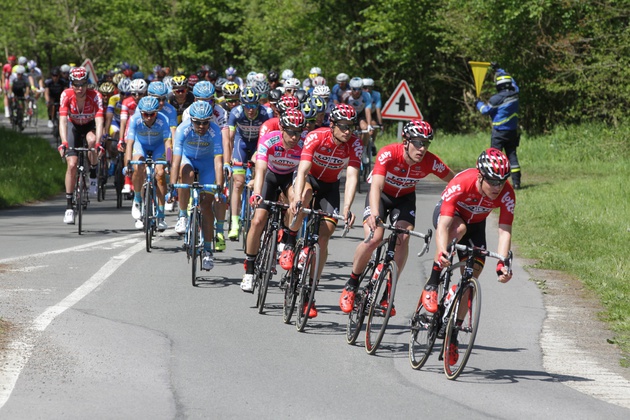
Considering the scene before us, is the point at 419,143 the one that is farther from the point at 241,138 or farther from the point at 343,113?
the point at 241,138

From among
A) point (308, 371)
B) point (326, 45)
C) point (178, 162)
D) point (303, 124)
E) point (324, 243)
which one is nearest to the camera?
point (308, 371)

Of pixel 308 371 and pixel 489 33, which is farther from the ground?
pixel 489 33

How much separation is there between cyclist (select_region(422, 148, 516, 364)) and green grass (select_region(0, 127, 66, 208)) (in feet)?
42.4

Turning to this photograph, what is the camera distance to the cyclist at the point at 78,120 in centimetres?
1655

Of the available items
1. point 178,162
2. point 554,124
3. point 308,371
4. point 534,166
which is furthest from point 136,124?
point 554,124

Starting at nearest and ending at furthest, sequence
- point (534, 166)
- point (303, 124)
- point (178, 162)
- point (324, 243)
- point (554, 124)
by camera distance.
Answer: point (324, 243)
point (303, 124)
point (178, 162)
point (534, 166)
point (554, 124)

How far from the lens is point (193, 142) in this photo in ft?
42.6

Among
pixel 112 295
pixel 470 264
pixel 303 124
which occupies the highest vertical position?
pixel 303 124

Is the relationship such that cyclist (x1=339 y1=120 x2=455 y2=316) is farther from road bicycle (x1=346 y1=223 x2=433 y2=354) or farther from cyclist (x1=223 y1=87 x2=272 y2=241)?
cyclist (x1=223 y1=87 x2=272 y2=241)

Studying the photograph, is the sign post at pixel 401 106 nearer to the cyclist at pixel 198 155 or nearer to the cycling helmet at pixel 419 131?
the cyclist at pixel 198 155

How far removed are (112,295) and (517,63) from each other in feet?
86.1

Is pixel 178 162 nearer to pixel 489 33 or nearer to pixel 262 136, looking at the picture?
pixel 262 136

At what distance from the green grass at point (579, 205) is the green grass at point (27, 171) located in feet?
28.9

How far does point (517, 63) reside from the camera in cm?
3556
